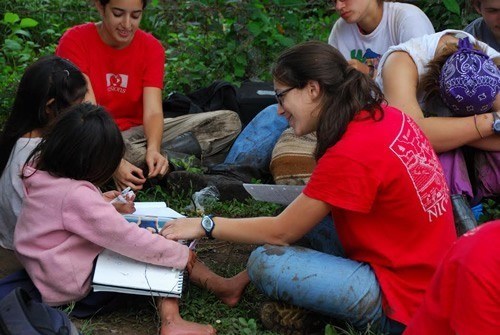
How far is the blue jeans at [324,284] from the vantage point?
302 centimetres

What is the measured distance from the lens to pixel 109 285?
3141mm

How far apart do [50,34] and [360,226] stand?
480 centimetres

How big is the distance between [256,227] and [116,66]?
6.40 ft

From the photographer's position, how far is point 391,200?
297 cm

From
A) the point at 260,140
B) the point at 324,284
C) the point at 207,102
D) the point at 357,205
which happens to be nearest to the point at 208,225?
the point at 324,284

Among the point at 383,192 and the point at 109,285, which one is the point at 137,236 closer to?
the point at 109,285

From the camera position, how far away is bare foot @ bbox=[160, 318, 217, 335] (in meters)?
3.12

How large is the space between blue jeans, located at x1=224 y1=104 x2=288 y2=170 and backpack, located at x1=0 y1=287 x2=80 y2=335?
219cm

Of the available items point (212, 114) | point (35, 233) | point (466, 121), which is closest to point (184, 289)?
point (35, 233)

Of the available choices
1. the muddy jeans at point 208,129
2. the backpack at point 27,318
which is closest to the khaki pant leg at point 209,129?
the muddy jeans at point 208,129

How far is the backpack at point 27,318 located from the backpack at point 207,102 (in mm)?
2734

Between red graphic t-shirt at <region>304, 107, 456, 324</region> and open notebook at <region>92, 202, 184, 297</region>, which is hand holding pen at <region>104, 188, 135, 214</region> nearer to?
open notebook at <region>92, 202, 184, 297</region>

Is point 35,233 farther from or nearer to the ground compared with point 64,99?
nearer to the ground

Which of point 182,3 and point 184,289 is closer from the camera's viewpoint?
point 184,289
